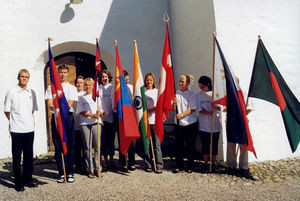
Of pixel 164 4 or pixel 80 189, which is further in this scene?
pixel 164 4

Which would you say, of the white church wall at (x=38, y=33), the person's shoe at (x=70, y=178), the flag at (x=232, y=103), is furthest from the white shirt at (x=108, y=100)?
the white church wall at (x=38, y=33)

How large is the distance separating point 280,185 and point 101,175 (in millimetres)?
2660

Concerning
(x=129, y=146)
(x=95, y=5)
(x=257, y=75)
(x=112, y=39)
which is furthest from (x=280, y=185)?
(x=95, y=5)

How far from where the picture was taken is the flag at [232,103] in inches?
139

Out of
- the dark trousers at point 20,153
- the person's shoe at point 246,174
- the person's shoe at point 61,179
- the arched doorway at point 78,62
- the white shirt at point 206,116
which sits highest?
the arched doorway at point 78,62

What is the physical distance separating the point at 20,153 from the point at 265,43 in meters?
4.69

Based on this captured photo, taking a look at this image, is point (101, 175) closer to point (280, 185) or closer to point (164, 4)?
point (280, 185)

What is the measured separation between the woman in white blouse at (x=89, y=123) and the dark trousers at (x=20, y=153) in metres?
0.76

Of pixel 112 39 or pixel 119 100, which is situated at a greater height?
pixel 112 39

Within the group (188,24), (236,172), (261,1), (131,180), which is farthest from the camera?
(188,24)

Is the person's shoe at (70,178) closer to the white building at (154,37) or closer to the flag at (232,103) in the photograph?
the white building at (154,37)

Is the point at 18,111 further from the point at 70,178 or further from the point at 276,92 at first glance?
the point at 276,92

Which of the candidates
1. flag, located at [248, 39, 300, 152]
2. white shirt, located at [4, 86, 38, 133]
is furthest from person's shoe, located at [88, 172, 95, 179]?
flag, located at [248, 39, 300, 152]

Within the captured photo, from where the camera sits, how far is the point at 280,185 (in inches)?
131
